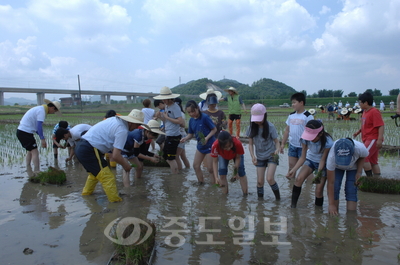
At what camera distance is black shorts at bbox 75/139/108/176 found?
4832 millimetres

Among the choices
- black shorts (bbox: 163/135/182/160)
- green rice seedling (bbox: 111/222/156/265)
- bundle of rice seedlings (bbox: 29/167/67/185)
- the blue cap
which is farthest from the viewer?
black shorts (bbox: 163/135/182/160)

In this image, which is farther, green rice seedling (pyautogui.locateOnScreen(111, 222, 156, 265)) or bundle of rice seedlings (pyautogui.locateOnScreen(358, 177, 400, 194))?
bundle of rice seedlings (pyautogui.locateOnScreen(358, 177, 400, 194))

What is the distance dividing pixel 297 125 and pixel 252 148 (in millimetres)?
1208

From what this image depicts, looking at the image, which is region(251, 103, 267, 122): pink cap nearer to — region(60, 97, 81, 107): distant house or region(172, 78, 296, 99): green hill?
region(60, 97, 81, 107): distant house

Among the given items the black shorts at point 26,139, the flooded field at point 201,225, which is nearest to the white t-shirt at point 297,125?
the flooded field at point 201,225

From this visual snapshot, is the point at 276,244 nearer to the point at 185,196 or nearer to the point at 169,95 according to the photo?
the point at 185,196

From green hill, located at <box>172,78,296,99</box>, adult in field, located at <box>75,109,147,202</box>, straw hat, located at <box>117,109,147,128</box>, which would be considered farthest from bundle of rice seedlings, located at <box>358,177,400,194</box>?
green hill, located at <box>172,78,296,99</box>

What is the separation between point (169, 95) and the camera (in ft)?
21.6

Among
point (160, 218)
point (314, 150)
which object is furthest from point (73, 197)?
point (314, 150)

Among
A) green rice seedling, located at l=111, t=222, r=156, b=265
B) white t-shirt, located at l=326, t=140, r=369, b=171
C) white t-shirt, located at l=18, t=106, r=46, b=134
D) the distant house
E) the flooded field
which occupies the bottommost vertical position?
the flooded field

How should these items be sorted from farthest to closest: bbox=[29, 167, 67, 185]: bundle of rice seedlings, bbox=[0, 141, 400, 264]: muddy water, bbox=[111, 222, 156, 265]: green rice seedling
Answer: bbox=[29, 167, 67, 185]: bundle of rice seedlings
bbox=[0, 141, 400, 264]: muddy water
bbox=[111, 222, 156, 265]: green rice seedling

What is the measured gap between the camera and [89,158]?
4.86 metres

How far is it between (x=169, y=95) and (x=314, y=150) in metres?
3.27

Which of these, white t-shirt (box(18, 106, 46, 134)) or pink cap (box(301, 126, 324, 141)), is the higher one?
white t-shirt (box(18, 106, 46, 134))
